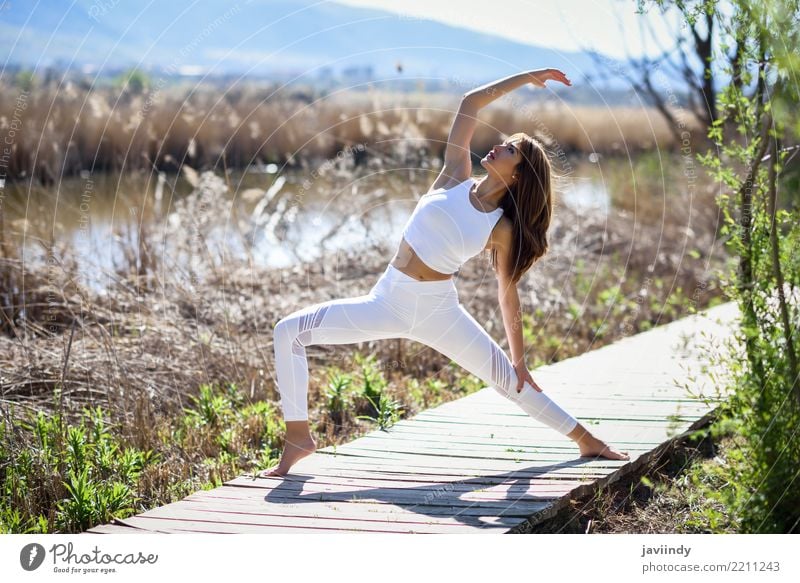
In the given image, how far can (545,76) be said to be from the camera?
14.1 ft

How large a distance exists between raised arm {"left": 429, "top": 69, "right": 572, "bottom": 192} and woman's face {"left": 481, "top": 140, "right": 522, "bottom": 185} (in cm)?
20

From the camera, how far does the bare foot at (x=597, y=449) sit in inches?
170

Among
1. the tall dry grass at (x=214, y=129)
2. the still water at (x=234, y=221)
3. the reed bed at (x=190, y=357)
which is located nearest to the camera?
the reed bed at (x=190, y=357)

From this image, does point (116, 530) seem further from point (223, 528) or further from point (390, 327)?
point (390, 327)

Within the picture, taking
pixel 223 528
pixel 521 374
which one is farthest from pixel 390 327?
pixel 223 528

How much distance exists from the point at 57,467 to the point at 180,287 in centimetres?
263

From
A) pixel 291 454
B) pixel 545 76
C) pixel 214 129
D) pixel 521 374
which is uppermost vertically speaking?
pixel 214 129

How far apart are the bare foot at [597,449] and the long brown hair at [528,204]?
79cm

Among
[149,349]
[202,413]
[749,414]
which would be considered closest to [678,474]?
[749,414]

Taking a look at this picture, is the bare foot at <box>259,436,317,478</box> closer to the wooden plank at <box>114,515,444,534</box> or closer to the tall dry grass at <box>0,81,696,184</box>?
the wooden plank at <box>114,515,444,534</box>

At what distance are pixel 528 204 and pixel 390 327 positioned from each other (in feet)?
2.61

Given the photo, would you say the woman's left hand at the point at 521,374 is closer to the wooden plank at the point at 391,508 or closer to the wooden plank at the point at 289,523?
the wooden plank at the point at 391,508

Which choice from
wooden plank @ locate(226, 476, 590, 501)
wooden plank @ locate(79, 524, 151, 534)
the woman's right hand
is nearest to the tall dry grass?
the woman's right hand

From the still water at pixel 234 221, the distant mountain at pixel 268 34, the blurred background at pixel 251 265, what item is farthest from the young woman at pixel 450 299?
the distant mountain at pixel 268 34
